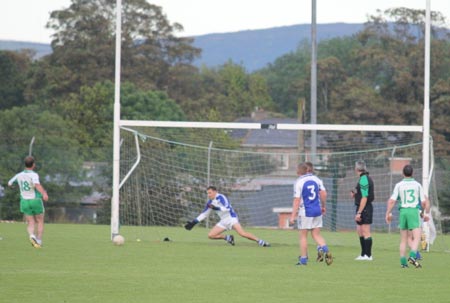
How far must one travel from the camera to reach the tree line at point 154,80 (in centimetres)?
6036

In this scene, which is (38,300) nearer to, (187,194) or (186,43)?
(187,194)

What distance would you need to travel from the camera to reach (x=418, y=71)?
63.5m

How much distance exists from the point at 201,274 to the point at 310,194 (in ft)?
10.9

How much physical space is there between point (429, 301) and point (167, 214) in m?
21.4

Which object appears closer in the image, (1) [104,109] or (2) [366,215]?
(2) [366,215]

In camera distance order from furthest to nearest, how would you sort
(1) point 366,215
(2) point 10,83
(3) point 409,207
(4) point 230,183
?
1. (2) point 10,83
2. (4) point 230,183
3. (1) point 366,215
4. (3) point 409,207

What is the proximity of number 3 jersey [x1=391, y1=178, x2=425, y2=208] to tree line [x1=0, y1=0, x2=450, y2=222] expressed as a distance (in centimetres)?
3373

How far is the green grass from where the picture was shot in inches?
500

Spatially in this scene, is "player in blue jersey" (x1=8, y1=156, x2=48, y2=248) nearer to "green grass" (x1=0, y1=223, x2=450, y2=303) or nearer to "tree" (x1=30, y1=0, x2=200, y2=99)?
"green grass" (x1=0, y1=223, x2=450, y2=303)

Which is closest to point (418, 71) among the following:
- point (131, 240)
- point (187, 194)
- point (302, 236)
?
point (187, 194)

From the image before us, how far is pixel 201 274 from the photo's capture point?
15641mm

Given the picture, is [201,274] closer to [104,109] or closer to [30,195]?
[30,195]

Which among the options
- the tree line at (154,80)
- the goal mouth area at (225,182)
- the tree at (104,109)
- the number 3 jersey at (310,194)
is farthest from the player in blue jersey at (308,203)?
the tree at (104,109)

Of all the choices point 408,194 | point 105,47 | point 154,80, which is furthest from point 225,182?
point 154,80
